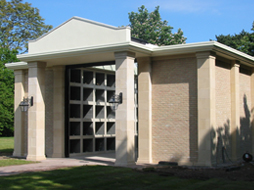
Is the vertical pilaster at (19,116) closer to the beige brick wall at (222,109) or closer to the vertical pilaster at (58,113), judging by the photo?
the vertical pilaster at (58,113)

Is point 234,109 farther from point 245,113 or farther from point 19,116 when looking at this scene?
point 19,116

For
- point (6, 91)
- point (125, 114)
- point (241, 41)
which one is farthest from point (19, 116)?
point (241, 41)

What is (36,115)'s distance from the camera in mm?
19828

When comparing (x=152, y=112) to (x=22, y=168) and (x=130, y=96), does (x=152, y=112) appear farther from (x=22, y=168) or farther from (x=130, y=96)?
(x=22, y=168)

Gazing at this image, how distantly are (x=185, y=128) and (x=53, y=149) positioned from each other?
793 centimetres

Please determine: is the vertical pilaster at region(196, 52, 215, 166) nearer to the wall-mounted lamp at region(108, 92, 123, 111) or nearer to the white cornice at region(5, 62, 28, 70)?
the wall-mounted lamp at region(108, 92, 123, 111)

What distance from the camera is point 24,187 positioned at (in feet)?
38.3

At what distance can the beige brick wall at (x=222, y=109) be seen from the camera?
1812cm

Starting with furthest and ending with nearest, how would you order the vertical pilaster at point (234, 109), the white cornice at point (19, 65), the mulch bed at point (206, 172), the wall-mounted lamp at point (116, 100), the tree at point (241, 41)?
1. the tree at point (241, 41)
2. the white cornice at point (19, 65)
3. the vertical pilaster at point (234, 109)
4. the wall-mounted lamp at point (116, 100)
5. the mulch bed at point (206, 172)

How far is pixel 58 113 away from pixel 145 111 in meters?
5.58

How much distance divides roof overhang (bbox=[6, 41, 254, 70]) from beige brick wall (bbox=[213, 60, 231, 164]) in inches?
31.6

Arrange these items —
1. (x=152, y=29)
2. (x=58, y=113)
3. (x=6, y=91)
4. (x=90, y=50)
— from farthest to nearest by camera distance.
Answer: (x=152, y=29) → (x=6, y=91) → (x=58, y=113) → (x=90, y=50)

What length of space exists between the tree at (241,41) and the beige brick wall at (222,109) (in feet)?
59.4

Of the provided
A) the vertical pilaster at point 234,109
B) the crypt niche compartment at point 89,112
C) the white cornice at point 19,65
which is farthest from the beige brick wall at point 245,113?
the white cornice at point 19,65
